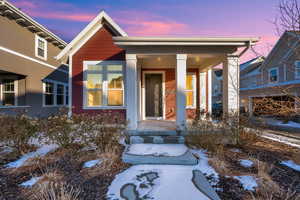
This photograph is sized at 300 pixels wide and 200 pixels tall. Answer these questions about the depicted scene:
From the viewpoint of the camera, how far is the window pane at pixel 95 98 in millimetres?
6805

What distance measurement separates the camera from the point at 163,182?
2.72 meters

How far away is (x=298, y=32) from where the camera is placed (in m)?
3.11

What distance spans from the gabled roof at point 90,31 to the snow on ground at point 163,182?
5854 millimetres

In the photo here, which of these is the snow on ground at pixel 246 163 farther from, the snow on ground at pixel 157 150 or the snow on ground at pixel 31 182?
the snow on ground at pixel 31 182

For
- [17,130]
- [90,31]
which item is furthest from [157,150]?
[90,31]

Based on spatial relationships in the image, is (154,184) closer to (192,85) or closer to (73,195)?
(73,195)

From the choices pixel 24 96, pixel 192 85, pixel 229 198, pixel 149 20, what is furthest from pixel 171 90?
pixel 24 96

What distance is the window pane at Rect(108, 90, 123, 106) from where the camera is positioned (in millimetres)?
6895

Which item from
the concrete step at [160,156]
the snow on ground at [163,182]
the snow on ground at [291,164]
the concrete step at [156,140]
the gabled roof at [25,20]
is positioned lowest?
the snow on ground at [291,164]

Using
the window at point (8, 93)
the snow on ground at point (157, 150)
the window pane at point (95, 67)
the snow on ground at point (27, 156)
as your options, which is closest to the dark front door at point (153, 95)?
the window pane at point (95, 67)

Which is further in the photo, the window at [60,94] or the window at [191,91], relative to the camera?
the window at [60,94]

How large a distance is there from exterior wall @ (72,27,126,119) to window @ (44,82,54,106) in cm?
572

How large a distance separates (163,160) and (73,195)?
73.3 inches

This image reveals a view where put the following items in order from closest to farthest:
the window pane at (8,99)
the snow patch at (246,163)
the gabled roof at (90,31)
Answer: the snow patch at (246,163) < the gabled roof at (90,31) < the window pane at (8,99)
